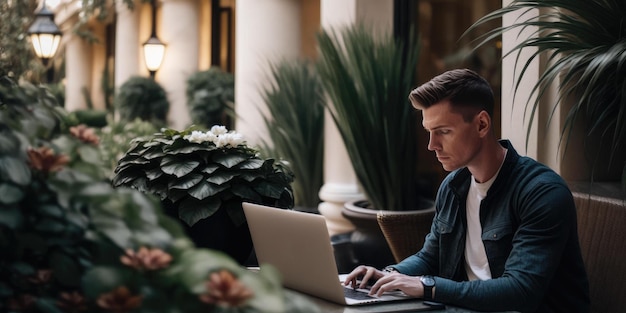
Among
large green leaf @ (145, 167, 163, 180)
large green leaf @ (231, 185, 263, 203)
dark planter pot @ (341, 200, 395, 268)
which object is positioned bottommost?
dark planter pot @ (341, 200, 395, 268)

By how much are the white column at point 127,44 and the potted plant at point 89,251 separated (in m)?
14.0

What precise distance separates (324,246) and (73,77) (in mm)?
19528

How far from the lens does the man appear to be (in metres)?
2.41

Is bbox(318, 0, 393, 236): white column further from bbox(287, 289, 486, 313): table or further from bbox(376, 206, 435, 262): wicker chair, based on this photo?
bbox(287, 289, 486, 313): table

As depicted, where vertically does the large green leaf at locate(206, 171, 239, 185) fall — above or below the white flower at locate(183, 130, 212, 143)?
below

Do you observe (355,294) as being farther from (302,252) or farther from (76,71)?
(76,71)

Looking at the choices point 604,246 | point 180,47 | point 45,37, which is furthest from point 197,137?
point 180,47

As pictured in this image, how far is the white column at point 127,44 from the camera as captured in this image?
15070 millimetres

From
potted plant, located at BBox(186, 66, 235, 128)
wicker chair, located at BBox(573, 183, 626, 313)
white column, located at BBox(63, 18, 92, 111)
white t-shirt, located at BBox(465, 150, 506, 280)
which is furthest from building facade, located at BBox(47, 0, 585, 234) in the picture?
white column, located at BBox(63, 18, 92, 111)

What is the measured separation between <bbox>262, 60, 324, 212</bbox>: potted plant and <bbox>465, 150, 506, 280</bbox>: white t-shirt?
3.55 metres

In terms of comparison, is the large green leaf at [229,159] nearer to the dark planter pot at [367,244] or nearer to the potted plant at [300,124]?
the dark planter pot at [367,244]

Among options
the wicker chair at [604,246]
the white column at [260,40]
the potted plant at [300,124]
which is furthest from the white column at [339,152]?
the wicker chair at [604,246]

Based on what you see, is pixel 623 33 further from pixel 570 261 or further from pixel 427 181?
pixel 427 181

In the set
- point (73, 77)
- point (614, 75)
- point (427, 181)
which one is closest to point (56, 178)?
point (614, 75)
